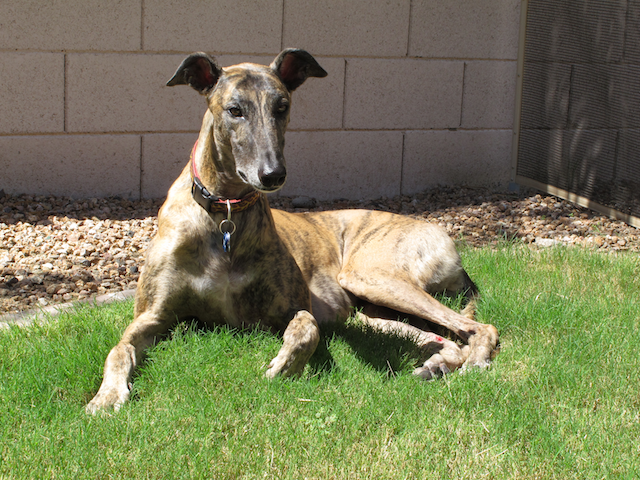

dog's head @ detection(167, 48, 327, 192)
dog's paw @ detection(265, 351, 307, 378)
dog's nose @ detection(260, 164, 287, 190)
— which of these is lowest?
dog's paw @ detection(265, 351, 307, 378)

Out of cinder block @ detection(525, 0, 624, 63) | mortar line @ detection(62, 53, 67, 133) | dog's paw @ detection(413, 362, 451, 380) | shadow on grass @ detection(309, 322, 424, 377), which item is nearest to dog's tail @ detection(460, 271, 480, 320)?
shadow on grass @ detection(309, 322, 424, 377)

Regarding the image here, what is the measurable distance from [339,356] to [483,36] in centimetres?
542

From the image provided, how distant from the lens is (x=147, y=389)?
10.4ft

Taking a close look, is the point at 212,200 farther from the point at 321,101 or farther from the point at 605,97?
the point at 605,97

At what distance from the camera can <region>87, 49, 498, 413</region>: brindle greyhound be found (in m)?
3.30

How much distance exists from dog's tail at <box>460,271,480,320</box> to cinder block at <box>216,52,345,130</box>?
3280 millimetres

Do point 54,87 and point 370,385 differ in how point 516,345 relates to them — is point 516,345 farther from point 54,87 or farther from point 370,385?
point 54,87

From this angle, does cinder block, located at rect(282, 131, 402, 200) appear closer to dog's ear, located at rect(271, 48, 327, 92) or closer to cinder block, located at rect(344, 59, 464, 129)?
cinder block, located at rect(344, 59, 464, 129)

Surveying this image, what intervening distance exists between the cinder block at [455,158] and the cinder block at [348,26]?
41.2 inches

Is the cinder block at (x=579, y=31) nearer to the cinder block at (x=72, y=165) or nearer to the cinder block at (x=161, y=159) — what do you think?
the cinder block at (x=161, y=159)

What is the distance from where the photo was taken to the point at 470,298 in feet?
14.5

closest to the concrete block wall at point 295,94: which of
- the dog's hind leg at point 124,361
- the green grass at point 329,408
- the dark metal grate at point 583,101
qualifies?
the dark metal grate at point 583,101

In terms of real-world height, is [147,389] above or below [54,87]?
below

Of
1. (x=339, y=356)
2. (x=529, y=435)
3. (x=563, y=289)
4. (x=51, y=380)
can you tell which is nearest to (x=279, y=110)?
(x=339, y=356)
